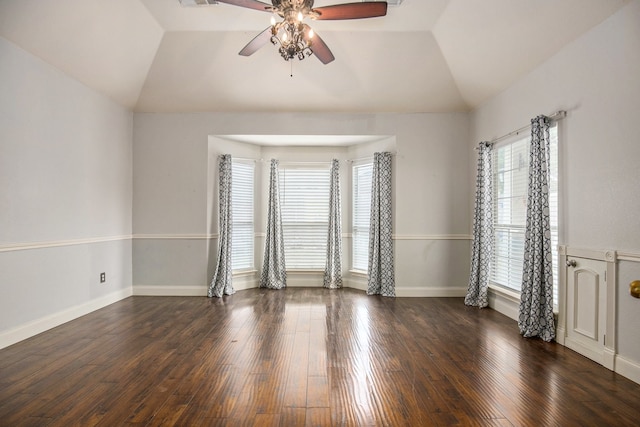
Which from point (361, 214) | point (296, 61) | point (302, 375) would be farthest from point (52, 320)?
point (361, 214)

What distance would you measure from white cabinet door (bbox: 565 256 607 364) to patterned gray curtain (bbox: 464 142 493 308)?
1.52 metres

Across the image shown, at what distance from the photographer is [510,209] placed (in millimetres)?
4832

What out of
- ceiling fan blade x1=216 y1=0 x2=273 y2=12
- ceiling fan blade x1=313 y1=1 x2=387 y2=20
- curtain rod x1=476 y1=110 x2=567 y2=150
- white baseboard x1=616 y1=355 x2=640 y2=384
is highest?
ceiling fan blade x1=216 y1=0 x2=273 y2=12

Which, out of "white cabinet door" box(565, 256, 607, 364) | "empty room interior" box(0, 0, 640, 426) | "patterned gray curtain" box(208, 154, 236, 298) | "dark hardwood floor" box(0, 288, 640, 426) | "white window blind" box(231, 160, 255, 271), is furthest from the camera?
"white window blind" box(231, 160, 255, 271)

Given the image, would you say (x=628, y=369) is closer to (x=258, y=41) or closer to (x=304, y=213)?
(x=258, y=41)

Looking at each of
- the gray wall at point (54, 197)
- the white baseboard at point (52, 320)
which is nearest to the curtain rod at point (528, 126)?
the gray wall at point (54, 197)

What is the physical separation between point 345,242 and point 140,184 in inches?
136

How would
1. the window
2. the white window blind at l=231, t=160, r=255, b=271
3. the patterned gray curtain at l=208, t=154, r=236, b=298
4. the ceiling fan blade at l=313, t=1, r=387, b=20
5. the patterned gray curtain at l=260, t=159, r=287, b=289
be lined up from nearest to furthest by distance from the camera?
the ceiling fan blade at l=313, t=1, r=387, b=20, the window, the patterned gray curtain at l=208, t=154, r=236, b=298, the white window blind at l=231, t=160, r=255, b=271, the patterned gray curtain at l=260, t=159, r=287, b=289

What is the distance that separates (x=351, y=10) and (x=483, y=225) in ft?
11.0

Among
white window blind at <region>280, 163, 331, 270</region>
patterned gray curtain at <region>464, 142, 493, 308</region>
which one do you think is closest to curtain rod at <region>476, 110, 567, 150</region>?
patterned gray curtain at <region>464, 142, 493, 308</region>

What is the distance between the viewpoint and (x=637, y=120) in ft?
9.63

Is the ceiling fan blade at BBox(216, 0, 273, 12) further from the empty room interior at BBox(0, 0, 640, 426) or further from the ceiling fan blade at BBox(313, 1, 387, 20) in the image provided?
the ceiling fan blade at BBox(313, 1, 387, 20)

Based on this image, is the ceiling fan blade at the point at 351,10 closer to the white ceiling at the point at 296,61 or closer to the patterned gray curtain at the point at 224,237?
the white ceiling at the point at 296,61

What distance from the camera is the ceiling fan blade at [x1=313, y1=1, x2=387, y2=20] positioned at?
9.66ft
